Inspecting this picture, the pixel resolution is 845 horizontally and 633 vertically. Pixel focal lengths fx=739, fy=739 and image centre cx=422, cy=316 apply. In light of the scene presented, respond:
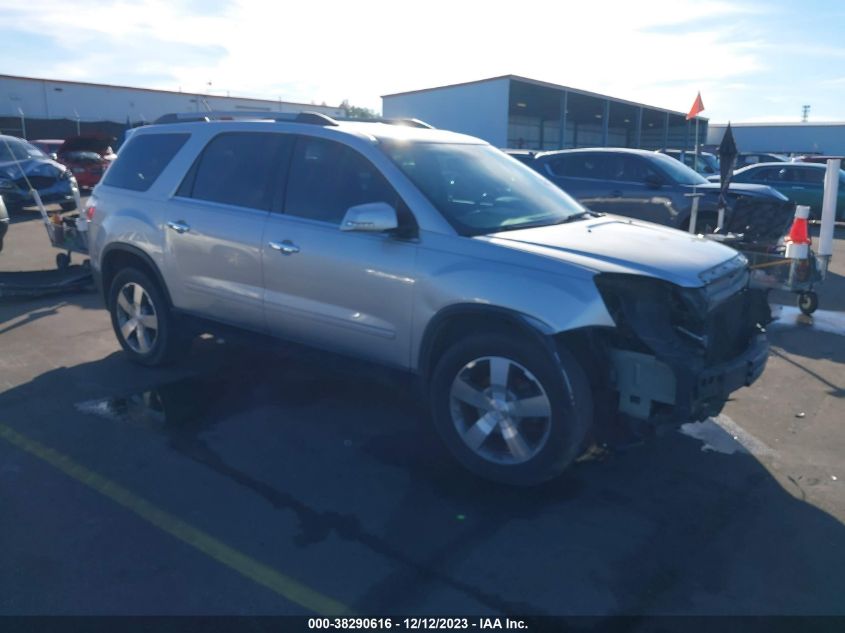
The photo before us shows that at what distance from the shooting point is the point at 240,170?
531 cm

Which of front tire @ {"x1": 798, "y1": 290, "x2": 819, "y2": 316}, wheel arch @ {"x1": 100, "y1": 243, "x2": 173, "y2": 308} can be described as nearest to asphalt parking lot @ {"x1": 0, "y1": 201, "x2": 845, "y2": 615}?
wheel arch @ {"x1": 100, "y1": 243, "x2": 173, "y2": 308}

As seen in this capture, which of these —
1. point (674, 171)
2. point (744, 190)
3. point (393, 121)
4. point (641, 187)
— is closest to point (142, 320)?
point (393, 121)

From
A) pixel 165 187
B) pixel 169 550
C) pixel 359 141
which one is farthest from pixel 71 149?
pixel 169 550

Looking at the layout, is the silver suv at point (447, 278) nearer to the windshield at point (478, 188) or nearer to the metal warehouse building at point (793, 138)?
the windshield at point (478, 188)

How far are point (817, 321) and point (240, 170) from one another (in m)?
6.37

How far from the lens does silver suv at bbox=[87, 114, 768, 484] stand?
3.81 m

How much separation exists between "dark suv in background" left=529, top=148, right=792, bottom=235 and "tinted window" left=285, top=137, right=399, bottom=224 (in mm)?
7174

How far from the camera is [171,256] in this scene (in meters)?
5.58

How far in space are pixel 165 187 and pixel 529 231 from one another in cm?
296

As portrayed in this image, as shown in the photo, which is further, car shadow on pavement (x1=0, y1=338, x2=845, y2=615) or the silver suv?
the silver suv

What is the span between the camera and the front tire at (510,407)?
378cm

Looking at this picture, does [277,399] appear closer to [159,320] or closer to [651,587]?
[159,320]

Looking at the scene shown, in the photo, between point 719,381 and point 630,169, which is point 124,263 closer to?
point 719,381

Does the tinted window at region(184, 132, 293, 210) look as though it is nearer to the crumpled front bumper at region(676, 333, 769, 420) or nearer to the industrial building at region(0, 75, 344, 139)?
the crumpled front bumper at region(676, 333, 769, 420)
